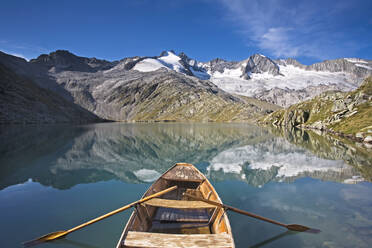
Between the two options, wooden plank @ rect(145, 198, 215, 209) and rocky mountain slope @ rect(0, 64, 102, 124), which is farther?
rocky mountain slope @ rect(0, 64, 102, 124)

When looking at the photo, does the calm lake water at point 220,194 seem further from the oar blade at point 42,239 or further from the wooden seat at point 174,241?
the wooden seat at point 174,241

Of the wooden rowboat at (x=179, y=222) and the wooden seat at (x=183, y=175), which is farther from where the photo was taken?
the wooden seat at (x=183, y=175)

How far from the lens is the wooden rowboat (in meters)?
7.94

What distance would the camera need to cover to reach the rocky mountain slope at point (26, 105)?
116438 millimetres

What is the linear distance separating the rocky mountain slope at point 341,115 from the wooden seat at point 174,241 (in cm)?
6191

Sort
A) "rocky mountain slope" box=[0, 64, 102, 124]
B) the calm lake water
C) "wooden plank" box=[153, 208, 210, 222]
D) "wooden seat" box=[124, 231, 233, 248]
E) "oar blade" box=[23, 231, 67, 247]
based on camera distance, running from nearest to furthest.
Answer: "wooden seat" box=[124, 231, 233, 248], "oar blade" box=[23, 231, 67, 247], the calm lake water, "wooden plank" box=[153, 208, 210, 222], "rocky mountain slope" box=[0, 64, 102, 124]

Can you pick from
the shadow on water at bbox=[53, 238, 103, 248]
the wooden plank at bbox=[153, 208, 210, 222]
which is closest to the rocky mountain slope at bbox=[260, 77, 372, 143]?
the wooden plank at bbox=[153, 208, 210, 222]

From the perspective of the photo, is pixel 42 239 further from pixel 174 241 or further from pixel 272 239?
pixel 272 239

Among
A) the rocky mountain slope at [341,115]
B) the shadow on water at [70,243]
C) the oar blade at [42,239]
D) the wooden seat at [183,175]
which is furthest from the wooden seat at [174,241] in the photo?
the rocky mountain slope at [341,115]

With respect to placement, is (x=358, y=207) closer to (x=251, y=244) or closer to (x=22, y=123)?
(x=251, y=244)

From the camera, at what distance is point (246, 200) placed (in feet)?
55.5

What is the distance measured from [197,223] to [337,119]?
100058mm

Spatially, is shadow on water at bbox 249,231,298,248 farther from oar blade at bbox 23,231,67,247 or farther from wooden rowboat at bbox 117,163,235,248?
oar blade at bbox 23,231,67,247

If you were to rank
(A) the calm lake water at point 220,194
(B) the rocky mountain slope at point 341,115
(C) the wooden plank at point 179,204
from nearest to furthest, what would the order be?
(C) the wooden plank at point 179,204
(A) the calm lake water at point 220,194
(B) the rocky mountain slope at point 341,115
